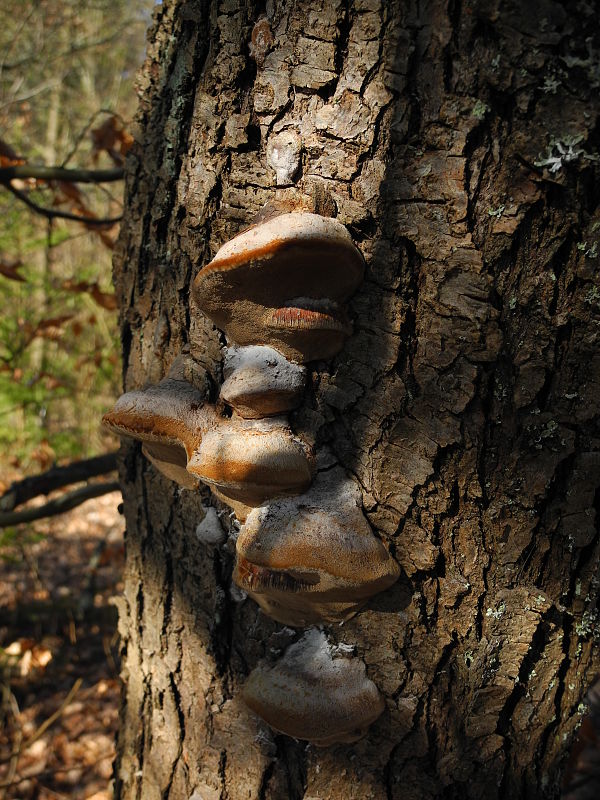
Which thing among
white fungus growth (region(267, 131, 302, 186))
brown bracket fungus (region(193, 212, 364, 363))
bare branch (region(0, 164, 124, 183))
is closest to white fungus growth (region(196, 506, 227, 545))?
brown bracket fungus (region(193, 212, 364, 363))

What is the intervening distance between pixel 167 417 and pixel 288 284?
1.11 ft

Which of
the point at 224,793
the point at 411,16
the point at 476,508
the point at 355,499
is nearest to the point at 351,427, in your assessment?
the point at 355,499

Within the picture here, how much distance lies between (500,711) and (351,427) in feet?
2.00

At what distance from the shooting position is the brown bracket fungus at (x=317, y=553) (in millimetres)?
876

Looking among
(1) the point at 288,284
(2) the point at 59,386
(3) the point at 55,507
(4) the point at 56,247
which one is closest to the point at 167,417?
(1) the point at 288,284

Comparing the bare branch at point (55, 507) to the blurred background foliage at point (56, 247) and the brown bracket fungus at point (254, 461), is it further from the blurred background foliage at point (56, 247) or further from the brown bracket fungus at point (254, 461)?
the brown bracket fungus at point (254, 461)

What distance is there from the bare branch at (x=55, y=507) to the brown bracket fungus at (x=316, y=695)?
1.56 m

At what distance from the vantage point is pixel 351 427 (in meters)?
0.97

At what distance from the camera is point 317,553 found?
2.86ft

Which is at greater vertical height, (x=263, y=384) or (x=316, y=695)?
(x=263, y=384)

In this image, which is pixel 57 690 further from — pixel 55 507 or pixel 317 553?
pixel 317 553

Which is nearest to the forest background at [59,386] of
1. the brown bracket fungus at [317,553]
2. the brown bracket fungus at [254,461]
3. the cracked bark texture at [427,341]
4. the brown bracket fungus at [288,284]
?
the cracked bark texture at [427,341]

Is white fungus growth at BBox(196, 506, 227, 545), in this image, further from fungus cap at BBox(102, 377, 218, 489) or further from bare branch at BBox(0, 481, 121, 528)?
bare branch at BBox(0, 481, 121, 528)

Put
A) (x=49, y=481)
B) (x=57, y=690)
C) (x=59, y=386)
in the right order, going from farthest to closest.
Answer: (x=59, y=386), (x=57, y=690), (x=49, y=481)
